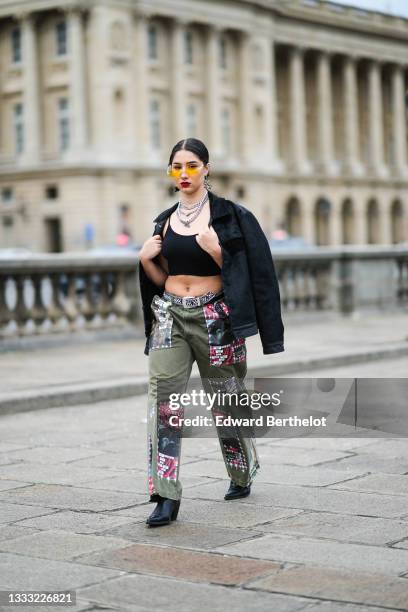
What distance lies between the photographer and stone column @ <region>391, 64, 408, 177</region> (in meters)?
97.6

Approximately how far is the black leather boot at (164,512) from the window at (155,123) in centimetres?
6492

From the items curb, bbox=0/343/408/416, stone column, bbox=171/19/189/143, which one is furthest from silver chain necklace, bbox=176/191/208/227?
stone column, bbox=171/19/189/143

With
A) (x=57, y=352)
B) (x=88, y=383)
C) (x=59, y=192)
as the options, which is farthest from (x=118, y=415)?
(x=59, y=192)

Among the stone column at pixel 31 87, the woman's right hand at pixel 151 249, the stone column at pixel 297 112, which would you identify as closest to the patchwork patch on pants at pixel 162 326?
the woman's right hand at pixel 151 249

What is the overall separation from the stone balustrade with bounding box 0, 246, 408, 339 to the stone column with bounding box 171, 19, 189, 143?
4986 centimetres

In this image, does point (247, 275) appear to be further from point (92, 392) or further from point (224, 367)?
point (92, 392)

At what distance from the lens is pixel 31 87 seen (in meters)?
68.2

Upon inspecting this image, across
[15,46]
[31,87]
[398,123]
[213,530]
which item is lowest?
[213,530]

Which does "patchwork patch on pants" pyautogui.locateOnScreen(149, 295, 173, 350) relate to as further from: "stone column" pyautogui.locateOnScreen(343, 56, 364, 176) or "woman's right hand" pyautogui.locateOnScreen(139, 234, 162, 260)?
"stone column" pyautogui.locateOnScreen(343, 56, 364, 176)

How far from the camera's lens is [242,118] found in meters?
76.4

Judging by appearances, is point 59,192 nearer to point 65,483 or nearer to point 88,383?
point 88,383

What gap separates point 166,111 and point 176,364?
66.6 meters

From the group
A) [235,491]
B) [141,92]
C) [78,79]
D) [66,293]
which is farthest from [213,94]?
[235,491]

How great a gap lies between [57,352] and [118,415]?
5.35 m
